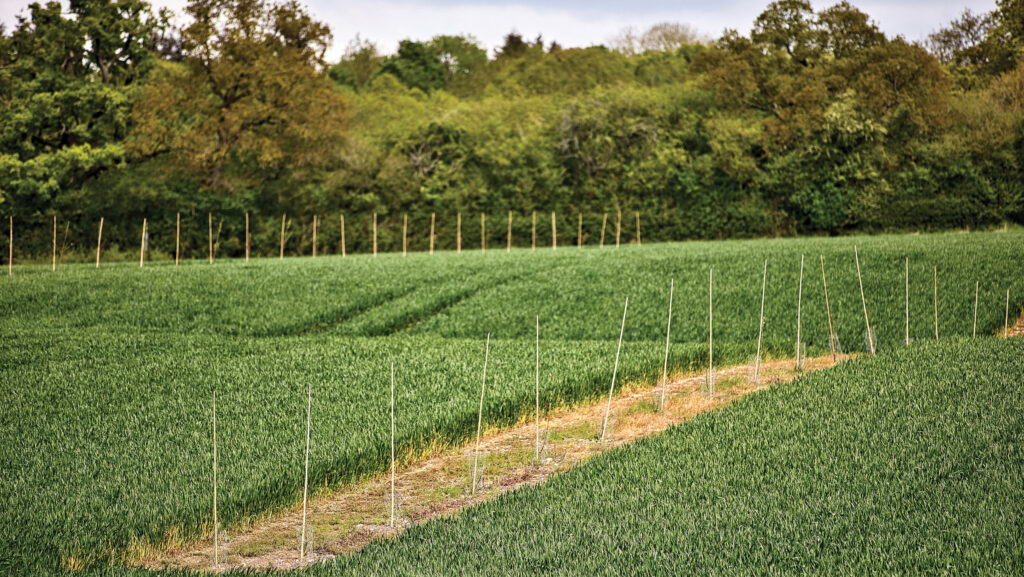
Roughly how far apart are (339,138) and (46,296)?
22.7 meters

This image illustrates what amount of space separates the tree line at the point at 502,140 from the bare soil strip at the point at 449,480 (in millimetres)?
26155

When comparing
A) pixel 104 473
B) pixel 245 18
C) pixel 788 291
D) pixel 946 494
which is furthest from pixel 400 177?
pixel 946 494

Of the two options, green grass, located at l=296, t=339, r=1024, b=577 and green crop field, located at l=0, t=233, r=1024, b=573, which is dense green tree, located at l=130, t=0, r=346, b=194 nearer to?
green crop field, located at l=0, t=233, r=1024, b=573

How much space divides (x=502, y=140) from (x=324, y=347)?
94.6 feet

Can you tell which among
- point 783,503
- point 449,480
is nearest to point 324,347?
point 449,480

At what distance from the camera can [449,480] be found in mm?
9648

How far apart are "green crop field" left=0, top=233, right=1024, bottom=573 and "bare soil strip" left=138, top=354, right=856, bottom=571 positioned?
0.26 meters

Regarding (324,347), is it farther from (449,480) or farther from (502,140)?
(502,140)

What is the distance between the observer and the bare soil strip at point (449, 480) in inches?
301

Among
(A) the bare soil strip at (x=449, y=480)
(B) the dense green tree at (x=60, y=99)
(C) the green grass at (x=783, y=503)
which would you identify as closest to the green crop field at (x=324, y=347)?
(A) the bare soil strip at (x=449, y=480)

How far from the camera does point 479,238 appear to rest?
41656 mm

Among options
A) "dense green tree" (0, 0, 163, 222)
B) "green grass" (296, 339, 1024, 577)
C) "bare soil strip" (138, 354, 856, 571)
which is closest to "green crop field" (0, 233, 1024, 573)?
"bare soil strip" (138, 354, 856, 571)

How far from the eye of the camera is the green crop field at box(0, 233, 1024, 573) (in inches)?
334

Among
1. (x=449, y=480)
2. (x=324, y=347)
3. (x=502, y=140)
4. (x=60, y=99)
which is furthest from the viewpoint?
(x=502, y=140)
